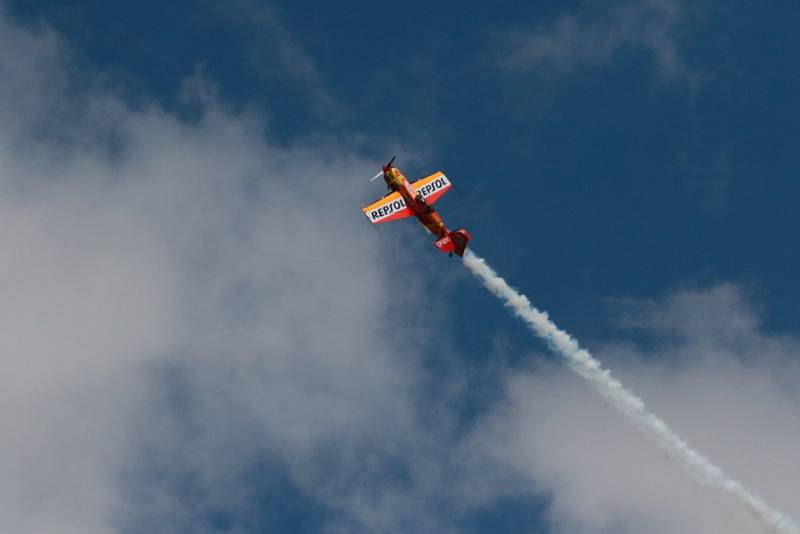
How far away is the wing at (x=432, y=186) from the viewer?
147 meters

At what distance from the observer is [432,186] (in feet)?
489

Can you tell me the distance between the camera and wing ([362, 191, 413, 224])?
141375 mm

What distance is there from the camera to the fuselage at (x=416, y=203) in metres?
140

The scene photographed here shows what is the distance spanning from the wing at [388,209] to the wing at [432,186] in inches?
163

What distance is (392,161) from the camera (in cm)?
14600

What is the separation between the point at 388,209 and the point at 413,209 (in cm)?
330

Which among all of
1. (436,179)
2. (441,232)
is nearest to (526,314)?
(441,232)

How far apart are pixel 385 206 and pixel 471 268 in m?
14.8

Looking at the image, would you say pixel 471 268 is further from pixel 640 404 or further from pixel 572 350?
pixel 640 404

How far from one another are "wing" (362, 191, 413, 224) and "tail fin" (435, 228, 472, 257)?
7317 millimetres

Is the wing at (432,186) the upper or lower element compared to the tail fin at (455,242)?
upper

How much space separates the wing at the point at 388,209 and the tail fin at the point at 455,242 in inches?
288

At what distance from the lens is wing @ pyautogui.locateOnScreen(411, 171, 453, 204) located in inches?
5802

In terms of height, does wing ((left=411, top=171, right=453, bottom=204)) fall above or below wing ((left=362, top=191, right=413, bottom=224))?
above
